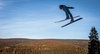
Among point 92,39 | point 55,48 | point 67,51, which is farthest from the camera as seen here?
point 55,48

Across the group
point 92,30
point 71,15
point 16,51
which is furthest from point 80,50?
point 71,15

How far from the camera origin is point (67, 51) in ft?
522

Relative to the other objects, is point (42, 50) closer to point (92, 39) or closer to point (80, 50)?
point (80, 50)

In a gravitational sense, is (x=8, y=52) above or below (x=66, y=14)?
below

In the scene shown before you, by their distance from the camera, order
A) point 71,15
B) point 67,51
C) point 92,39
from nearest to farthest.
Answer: point 71,15 < point 92,39 < point 67,51

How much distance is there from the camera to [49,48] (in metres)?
173

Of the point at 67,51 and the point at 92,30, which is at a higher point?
the point at 92,30

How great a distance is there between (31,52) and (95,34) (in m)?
125

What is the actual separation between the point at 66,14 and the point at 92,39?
28.4 metres

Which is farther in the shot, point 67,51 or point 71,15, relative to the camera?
point 67,51

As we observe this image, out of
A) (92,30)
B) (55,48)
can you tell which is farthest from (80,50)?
(92,30)

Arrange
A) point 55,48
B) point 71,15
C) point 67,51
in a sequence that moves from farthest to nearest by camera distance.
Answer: point 55,48, point 67,51, point 71,15

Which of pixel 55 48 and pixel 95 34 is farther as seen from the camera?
pixel 55 48

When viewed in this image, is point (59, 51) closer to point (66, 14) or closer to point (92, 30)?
point (92, 30)
